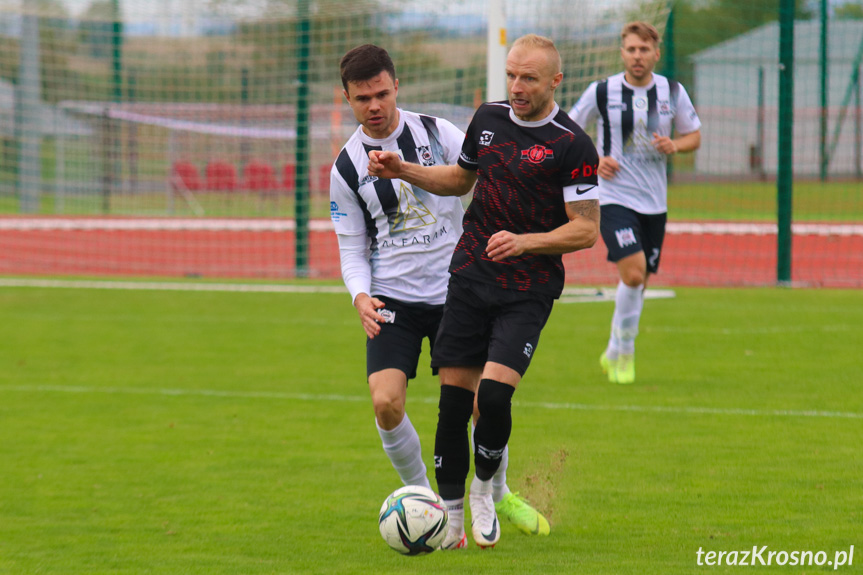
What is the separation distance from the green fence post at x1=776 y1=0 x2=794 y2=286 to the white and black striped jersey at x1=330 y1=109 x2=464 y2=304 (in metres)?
9.23

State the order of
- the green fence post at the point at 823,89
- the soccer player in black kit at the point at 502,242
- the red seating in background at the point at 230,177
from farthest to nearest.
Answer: the red seating in background at the point at 230,177 < the green fence post at the point at 823,89 < the soccer player in black kit at the point at 502,242

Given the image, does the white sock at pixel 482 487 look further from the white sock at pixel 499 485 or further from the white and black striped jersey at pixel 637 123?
the white and black striped jersey at pixel 637 123

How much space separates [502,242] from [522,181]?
32 cm

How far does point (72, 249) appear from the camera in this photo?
17.5 metres

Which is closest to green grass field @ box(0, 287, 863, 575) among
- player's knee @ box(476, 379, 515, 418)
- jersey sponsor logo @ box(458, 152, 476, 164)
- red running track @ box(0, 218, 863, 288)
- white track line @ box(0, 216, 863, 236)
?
player's knee @ box(476, 379, 515, 418)

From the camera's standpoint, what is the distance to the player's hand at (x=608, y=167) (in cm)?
754

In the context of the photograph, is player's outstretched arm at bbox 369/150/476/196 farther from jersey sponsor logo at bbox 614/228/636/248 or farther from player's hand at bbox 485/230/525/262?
jersey sponsor logo at bbox 614/228/636/248

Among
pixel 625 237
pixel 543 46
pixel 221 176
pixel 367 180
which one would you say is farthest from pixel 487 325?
pixel 221 176

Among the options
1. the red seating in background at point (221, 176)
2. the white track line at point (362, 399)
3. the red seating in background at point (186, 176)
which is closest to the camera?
the white track line at point (362, 399)

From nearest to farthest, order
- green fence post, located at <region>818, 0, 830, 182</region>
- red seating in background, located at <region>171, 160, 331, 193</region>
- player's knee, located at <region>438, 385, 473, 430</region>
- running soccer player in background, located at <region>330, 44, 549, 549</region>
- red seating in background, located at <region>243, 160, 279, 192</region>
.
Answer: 1. player's knee, located at <region>438, 385, 473, 430</region>
2. running soccer player in background, located at <region>330, 44, 549, 549</region>
3. green fence post, located at <region>818, 0, 830, 182</region>
4. red seating in background, located at <region>243, 160, 279, 192</region>
5. red seating in background, located at <region>171, 160, 331, 193</region>

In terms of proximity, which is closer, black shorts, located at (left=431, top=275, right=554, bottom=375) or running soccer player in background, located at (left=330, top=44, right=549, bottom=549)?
black shorts, located at (left=431, top=275, right=554, bottom=375)

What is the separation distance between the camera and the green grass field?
14.3 ft

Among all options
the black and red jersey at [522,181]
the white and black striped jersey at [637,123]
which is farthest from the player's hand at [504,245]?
the white and black striped jersey at [637,123]

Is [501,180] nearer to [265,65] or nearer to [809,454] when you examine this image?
[809,454]
